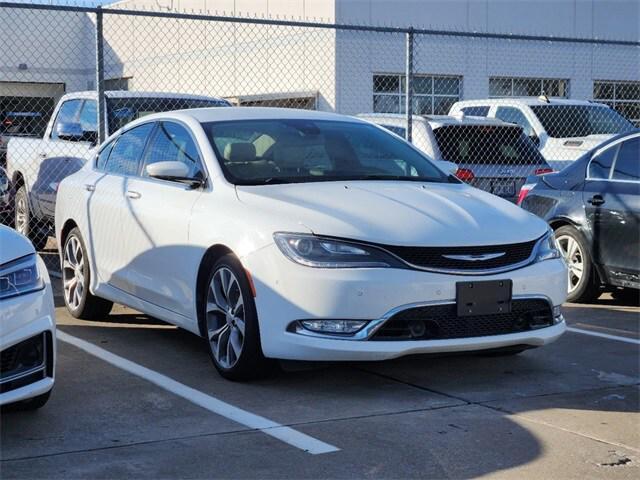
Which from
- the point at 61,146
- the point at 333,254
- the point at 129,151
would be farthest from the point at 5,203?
the point at 333,254

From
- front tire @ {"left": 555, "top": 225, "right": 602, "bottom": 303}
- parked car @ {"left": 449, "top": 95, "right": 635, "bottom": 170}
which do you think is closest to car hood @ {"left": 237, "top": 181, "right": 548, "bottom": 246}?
front tire @ {"left": 555, "top": 225, "right": 602, "bottom": 303}

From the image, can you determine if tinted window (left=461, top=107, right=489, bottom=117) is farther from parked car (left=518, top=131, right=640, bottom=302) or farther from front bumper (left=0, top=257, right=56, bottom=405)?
front bumper (left=0, top=257, right=56, bottom=405)

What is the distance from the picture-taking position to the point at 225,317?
6148 millimetres

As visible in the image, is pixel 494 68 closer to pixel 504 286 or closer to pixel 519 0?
pixel 519 0

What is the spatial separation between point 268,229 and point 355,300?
0.63 metres

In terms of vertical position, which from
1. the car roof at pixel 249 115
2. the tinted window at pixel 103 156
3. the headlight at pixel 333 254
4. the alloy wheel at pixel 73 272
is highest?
the car roof at pixel 249 115

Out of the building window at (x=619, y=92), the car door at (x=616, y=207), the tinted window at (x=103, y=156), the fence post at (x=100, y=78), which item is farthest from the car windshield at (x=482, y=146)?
the building window at (x=619, y=92)

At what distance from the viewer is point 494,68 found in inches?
1186

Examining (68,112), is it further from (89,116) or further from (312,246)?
(312,246)

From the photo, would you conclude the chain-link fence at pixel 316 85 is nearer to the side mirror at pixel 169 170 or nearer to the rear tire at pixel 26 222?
the rear tire at pixel 26 222

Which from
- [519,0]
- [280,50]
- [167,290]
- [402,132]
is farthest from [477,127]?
[519,0]

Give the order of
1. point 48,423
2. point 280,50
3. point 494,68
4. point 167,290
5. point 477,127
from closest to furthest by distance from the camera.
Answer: point 48,423 < point 167,290 < point 477,127 < point 280,50 < point 494,68

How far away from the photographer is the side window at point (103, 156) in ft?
26.0

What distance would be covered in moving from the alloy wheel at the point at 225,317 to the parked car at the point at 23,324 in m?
1.23
